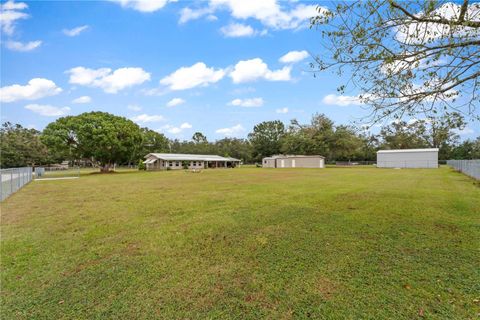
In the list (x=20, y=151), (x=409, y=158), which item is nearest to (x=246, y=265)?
(x=409, y=158)

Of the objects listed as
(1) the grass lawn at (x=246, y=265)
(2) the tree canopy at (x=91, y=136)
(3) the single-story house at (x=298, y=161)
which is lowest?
(1) the grass lawn at (x=246, y=265)

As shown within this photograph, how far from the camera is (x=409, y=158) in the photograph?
1513 inches

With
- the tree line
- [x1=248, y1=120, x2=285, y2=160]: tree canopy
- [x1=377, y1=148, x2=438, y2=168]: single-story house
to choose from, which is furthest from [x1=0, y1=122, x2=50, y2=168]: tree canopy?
[x1=377, y1=148, x2=438, y2=168]: single-story house

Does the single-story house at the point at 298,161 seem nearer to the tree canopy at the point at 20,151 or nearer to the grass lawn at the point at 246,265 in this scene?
the grass lawn at the point at 246,265

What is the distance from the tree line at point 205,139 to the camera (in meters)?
26.1

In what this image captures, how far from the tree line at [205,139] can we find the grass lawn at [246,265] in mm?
2256

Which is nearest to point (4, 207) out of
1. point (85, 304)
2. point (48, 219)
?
point (48, 219)

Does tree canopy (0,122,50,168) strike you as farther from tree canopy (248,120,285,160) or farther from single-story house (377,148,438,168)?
single-story house (377,148,438,168)

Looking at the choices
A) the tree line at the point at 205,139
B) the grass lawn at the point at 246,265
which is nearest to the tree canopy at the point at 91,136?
the tree line at the point at 205,139

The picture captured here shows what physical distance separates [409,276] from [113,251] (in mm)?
4726

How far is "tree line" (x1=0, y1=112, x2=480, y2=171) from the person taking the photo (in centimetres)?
2611

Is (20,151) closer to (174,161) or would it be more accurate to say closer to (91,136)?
(91,136)

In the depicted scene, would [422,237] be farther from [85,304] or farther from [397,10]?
[85,304]

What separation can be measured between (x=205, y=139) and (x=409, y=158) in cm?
5977
